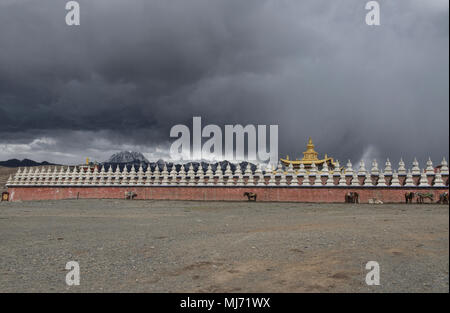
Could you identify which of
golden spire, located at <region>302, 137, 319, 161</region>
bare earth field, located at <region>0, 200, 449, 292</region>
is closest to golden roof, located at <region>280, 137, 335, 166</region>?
golden spire, located at <region>302, 137, 319, 161</region>

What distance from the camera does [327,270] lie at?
20.0 ft

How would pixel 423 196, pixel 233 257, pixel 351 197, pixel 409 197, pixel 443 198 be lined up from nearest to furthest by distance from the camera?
pixel 233 257, pixel 443 198, pixel 423 196, pixel 409 197, pixel 351 197

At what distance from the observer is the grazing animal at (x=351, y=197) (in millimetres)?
21903

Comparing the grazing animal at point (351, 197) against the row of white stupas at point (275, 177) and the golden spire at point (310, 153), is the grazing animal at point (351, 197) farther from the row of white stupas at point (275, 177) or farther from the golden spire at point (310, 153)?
the golden spire at point (310, 153)

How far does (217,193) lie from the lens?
1008 inches

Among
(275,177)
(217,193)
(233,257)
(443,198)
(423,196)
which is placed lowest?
(233,257)

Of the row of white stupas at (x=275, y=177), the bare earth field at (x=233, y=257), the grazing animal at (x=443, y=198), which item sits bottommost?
the bare earth field at (x=233, y=257)

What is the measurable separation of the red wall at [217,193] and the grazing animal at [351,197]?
21 centimetres

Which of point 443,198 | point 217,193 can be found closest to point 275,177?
point 217,193

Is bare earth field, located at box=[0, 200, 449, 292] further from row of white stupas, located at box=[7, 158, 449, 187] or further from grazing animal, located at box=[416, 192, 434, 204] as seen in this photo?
row of white stupas, located at box=[7, 158, 449, 187]

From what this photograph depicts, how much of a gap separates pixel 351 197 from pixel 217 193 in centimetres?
910

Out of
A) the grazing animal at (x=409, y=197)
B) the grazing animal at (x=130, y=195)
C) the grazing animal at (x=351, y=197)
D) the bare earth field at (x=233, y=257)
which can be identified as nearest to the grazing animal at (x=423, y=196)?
the grazing animal at (x=409, y=197)

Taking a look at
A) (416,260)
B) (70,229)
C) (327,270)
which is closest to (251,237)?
(327,270)

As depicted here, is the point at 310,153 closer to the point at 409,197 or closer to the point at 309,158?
the point at 309,158
